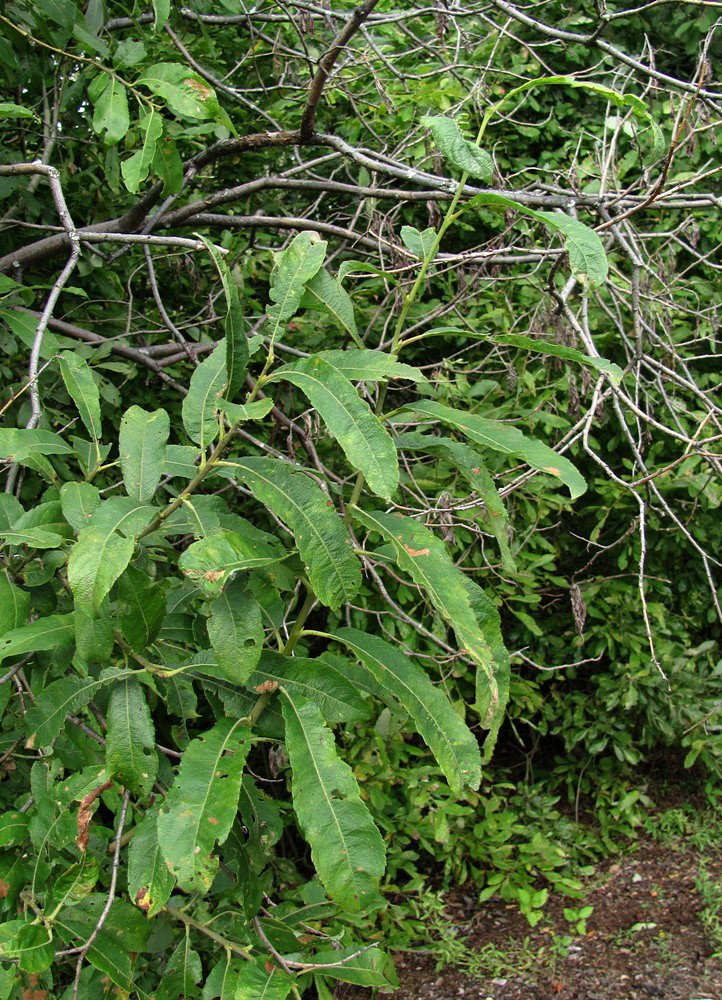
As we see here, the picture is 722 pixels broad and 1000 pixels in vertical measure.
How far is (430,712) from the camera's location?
4.31ft

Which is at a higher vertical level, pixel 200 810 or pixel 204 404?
pixel 204 404

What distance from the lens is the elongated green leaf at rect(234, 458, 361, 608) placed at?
1.21m

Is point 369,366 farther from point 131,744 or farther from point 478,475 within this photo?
point 131,744

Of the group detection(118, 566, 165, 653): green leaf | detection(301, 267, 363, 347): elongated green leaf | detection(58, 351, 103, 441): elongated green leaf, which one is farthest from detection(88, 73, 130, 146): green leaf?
detection(118, 566, 165, 653): green leaf

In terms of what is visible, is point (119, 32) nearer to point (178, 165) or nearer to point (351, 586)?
point (178, 165)

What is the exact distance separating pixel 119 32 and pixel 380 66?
1208 millimetres

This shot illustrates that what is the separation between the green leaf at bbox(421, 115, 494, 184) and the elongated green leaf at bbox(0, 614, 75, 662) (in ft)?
3.09

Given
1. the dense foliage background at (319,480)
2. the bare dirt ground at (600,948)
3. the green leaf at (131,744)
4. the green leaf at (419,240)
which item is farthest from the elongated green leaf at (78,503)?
the bare dirt ground at (600,948)

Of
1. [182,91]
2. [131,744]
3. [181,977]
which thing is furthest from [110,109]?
[181,977]

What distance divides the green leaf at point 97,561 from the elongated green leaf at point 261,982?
25.1 inches

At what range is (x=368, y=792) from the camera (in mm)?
3252

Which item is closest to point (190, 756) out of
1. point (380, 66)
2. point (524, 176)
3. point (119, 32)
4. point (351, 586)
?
point (351, 586)

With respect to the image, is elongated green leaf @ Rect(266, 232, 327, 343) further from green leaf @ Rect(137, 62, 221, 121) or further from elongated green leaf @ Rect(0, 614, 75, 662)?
green leaf @ Rect(137, 62, 221, 121)

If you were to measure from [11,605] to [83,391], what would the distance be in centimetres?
42
